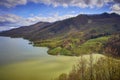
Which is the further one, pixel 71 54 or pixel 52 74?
pixel 71 54

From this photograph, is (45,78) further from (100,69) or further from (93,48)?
(93,48)

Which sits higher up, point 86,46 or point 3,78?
point 86,46

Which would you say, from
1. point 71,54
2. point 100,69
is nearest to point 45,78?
point 100,69

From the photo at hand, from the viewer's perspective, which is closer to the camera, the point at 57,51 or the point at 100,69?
the point at 100,69

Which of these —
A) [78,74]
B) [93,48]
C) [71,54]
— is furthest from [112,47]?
[78,74]

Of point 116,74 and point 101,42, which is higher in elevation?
point 101,42

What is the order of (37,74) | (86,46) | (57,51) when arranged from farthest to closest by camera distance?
(86,46) < (57,51) < (37,74)

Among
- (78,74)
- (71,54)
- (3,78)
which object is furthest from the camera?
(71,54)

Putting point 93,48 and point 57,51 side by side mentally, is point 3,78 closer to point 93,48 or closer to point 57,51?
point 57,51

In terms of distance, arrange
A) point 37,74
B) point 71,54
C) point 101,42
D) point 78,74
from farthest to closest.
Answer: point 101,42 → point 71,54 → point 37,74 → point 78,74
